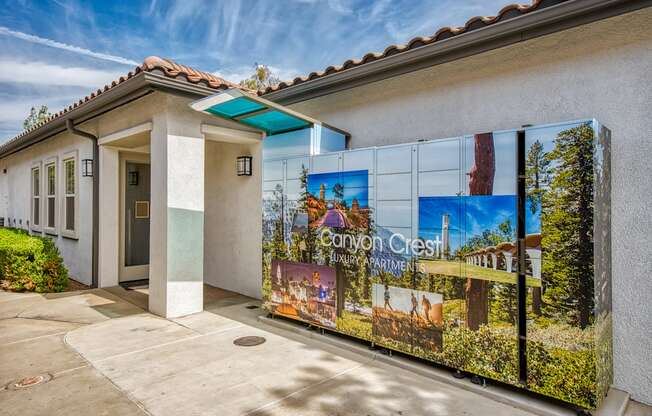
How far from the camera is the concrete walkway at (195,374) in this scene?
3254mm

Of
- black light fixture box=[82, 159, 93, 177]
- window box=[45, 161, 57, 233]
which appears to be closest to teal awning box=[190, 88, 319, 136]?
black light fixture box=[82, 159, 93, 177]

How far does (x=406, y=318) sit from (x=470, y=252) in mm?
1048

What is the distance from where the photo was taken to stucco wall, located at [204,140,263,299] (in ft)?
23.9

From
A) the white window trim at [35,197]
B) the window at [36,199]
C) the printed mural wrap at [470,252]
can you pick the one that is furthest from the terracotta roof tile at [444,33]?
the window at [36,199]

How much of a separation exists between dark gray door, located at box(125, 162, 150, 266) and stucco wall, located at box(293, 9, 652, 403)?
7476 mm

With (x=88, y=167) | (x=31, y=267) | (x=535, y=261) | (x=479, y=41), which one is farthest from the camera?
(x=88, y=167)

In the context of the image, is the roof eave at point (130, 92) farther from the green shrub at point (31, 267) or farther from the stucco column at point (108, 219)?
the green shrub at point (31, 267)

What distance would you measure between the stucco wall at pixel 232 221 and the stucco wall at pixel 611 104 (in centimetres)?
400

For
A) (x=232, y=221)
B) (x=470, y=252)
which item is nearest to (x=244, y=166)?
(x=232, y=221)

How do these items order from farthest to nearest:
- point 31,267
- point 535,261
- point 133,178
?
1. point 133,178
2. point 31,267
3. point 535,261

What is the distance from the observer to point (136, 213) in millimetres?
9109

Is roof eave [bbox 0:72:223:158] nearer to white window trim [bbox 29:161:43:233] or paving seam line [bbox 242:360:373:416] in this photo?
white window trim [bbox 29:161:43:233]

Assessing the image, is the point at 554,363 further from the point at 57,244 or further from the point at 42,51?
the point at 42,51

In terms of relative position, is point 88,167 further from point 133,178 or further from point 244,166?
point 244,166
